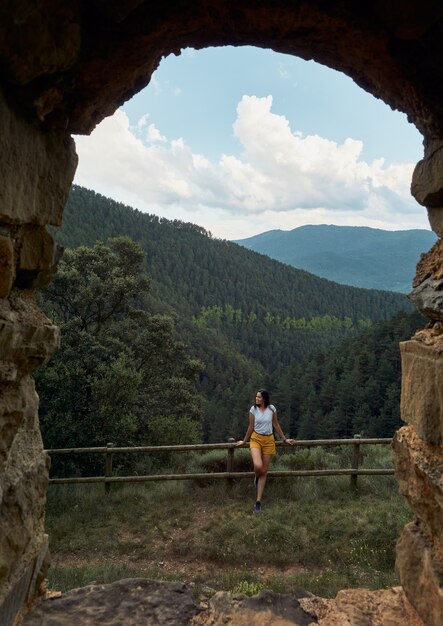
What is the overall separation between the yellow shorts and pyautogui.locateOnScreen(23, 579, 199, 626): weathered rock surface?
3.56m

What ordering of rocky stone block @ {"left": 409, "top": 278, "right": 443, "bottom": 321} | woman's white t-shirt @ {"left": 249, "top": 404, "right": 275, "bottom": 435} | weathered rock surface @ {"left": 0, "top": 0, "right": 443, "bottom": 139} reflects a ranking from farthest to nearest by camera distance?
woman's white t-shirt @ {"left": 249, "top": 404, "right": 275, "bottom": 435}, rocky stone block @ {"left": 409, "top": 278, "right": 443, "bottom": 321}, weathered rock surface @ {"left": 0, "top": 0, "right": 443, "bottom": 139}

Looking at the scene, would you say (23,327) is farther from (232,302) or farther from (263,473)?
(232,302)

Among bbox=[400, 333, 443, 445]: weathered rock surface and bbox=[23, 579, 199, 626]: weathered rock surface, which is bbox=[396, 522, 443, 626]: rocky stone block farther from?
bbox=[23, 579, 199, 626]: weathered rock surface

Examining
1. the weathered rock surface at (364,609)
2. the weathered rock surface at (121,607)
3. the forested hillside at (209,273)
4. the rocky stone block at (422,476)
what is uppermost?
the forested hillside at (209,273)

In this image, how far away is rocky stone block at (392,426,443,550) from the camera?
181cm

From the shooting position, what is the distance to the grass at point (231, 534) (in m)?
4.63

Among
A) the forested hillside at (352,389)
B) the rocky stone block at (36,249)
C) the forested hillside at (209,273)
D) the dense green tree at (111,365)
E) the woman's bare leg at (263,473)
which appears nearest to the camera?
the rocky stone block at (36,249)

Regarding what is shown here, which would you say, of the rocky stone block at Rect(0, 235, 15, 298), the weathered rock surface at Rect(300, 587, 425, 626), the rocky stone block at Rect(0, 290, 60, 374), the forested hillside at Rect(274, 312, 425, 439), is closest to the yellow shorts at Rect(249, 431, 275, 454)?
the weathered rock surface at Rect(300, 587, 425, 626)

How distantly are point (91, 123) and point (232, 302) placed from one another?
293 ft

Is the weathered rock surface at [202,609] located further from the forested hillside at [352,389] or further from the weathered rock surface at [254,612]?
the forested hillside at [352,389]

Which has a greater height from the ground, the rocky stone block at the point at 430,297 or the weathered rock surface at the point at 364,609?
the rocky stone block at the point at 430,297

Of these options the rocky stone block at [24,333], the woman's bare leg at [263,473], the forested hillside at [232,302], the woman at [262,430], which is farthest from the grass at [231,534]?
the forested hillside at [232,302]

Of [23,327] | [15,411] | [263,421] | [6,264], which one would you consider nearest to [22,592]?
[15,411]

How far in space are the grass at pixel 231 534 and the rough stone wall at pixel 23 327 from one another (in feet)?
7.58
